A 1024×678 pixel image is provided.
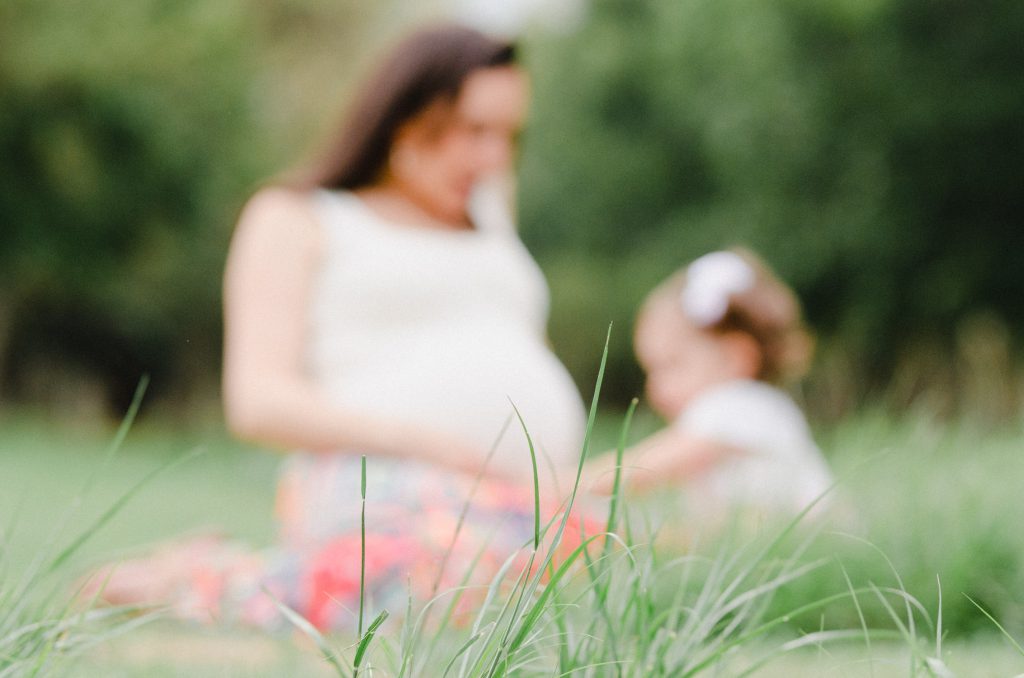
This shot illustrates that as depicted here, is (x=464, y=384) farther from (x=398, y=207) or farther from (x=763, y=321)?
(x=763, y=321)

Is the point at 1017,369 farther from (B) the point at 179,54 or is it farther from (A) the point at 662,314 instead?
(B) the point at 179,54

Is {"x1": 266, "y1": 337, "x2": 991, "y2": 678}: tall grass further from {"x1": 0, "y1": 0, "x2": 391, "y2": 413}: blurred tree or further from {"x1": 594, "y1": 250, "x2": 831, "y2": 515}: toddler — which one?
{"x1": 0, "y1": 0, "x2": 391, "y2": 413}: blurred tree

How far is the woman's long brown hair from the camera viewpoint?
2.34m

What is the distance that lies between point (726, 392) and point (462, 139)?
1.05 meters

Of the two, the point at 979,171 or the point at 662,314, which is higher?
the point at 662,314

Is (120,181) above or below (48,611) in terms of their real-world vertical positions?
below

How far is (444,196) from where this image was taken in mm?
2484

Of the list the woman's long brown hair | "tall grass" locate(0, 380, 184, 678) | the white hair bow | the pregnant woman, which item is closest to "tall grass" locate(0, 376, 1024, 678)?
"tall grass" locate(0, 380, 184, 678)

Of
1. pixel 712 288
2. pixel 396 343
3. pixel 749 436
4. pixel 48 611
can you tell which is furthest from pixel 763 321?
pixel 48 611

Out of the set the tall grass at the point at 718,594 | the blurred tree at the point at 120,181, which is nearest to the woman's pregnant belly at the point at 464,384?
the tall grass at the point at 718,594

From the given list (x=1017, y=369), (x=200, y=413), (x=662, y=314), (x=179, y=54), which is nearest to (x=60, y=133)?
(x=179, y=54)

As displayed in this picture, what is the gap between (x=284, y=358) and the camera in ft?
7.06

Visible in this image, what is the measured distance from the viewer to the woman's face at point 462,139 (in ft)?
7.75

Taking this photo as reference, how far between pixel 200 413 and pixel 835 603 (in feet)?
34.2
